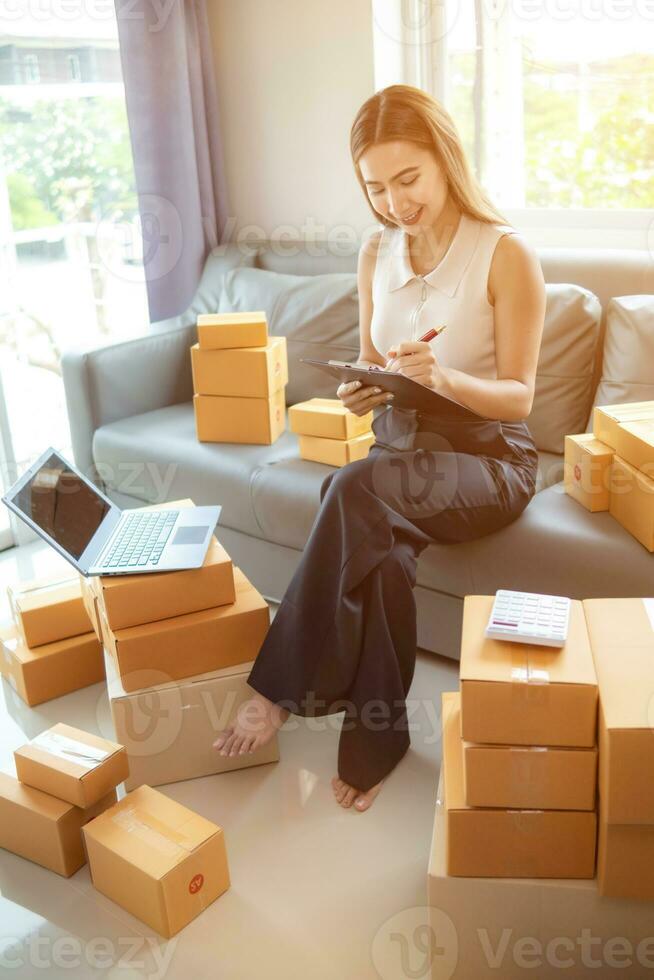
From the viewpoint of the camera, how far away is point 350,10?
115 inches

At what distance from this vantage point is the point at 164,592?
5.92 feet

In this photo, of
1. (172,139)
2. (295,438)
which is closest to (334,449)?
(295,438)

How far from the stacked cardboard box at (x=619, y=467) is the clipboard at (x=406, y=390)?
0.23 meters

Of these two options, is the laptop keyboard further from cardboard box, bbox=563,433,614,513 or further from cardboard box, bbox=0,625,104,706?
cardboard box, bbox=563,433,614,513

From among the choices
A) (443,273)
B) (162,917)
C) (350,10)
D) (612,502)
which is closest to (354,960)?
(162,917)

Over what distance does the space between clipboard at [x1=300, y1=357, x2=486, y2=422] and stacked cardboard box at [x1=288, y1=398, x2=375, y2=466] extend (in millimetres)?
383

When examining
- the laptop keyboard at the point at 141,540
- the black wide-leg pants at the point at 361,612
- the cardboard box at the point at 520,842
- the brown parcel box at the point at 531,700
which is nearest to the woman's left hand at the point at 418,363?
the black wide-leg pants at the point at 361,612

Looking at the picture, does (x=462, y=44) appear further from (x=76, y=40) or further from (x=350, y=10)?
(x=76, y=40)

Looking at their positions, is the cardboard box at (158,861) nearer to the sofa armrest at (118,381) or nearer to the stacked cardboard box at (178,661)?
the stacked cardboard box at (178,661)

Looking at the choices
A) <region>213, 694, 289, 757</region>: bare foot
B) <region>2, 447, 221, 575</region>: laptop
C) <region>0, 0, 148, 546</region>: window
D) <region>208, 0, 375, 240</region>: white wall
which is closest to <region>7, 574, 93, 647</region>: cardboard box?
<region>2, 447, 221, 575</region>: laptop

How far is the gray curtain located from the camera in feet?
9.86

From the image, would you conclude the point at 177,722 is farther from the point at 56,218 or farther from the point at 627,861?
the point at 56,218

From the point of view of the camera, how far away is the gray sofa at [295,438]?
192 cm

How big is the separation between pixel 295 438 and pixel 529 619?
1315 millimetres
